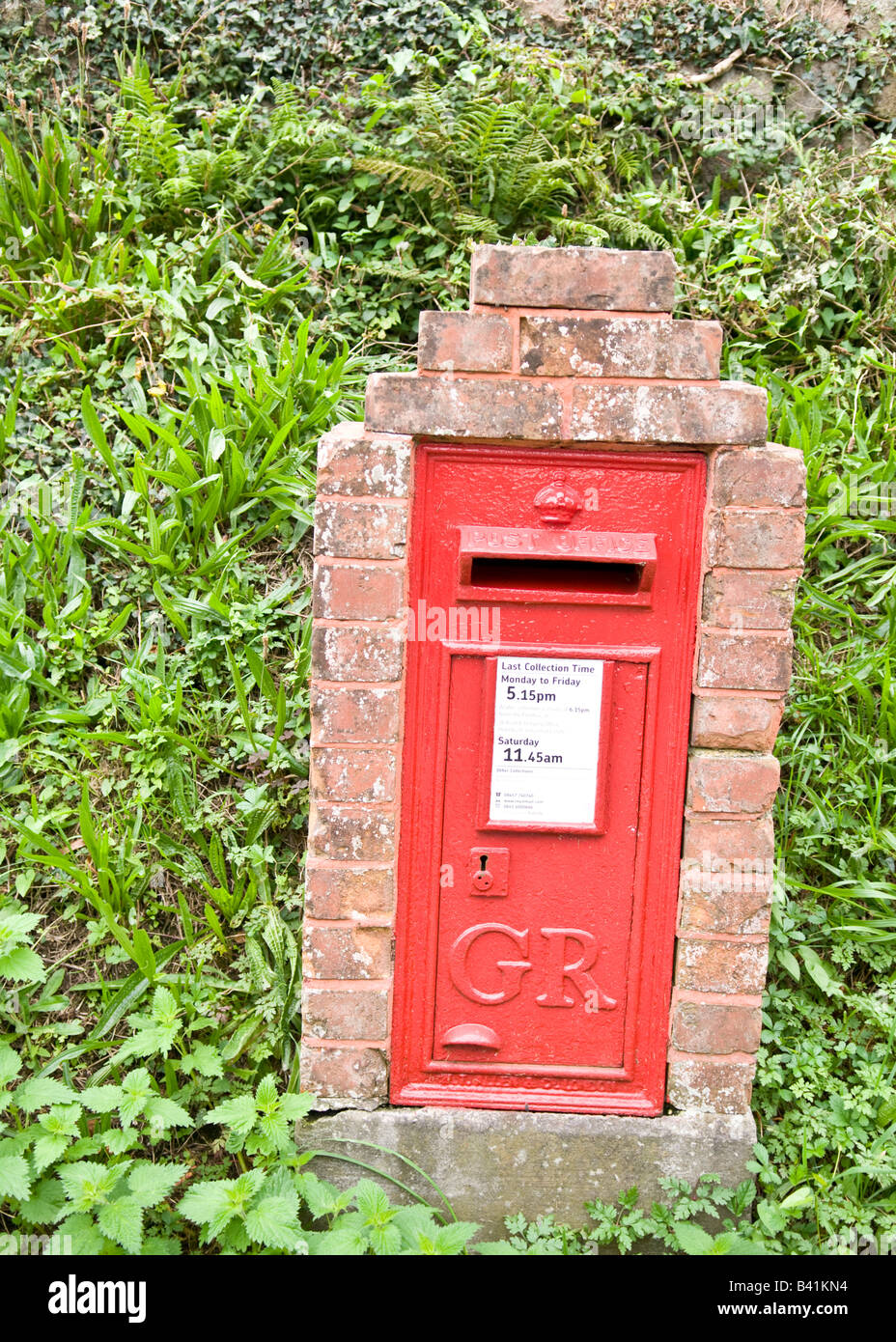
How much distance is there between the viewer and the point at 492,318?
6.11ft

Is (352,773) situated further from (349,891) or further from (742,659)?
(742,659)

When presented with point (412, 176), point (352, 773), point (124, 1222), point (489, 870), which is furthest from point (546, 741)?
point (412, 176)

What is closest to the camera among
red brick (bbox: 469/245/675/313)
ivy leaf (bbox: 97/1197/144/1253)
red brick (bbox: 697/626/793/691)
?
ivy leaf (bbox: 97/1197/144/1253)

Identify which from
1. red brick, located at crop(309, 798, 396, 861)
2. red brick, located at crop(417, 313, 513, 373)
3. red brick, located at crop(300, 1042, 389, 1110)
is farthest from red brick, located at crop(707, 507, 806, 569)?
red brick, located at crop(300, 1042, 389, 1110)

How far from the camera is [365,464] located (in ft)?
6.24

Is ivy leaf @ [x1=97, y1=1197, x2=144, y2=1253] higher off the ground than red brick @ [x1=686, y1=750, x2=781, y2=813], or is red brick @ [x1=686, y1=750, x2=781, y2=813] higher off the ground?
red brick @ [x1=686, y1=750, x2=781, y2=813]

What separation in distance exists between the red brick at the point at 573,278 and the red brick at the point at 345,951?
134cm

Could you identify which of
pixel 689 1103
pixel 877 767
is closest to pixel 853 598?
pixel 877 767

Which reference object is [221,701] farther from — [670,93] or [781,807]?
[670,93]

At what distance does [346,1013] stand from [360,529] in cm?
105

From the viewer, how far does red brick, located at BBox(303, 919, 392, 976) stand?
2031 millimetres

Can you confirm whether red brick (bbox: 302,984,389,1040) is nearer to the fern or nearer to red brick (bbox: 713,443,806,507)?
red brick (bbox: 713,443,806,507)

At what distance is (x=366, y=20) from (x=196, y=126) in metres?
0.81

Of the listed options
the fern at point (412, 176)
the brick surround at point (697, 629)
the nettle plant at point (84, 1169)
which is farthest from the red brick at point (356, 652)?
the fern at point (412, 176)
